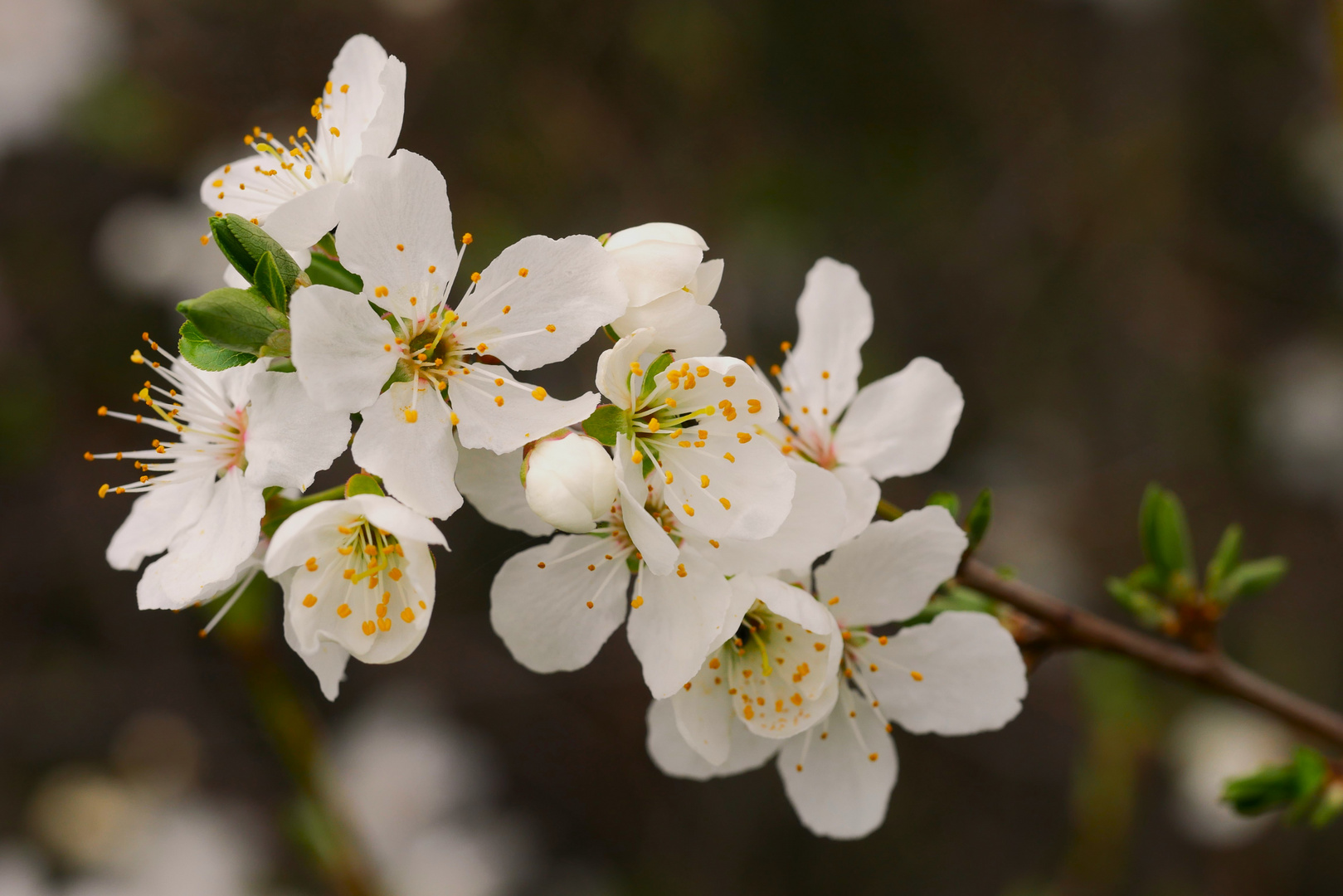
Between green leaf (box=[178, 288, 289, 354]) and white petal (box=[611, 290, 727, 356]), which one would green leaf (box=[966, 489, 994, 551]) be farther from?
green leaf (box=[178, 288, 289, 354])

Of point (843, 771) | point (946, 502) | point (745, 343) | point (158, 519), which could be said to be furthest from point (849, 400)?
point (745, 343)

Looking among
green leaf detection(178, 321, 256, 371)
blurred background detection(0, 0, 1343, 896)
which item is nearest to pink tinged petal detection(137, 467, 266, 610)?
green leaf detection(178, 321, 256, 371)

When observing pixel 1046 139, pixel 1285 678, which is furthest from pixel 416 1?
pixel 1285 678

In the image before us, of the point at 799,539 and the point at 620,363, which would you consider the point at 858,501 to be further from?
the point at 620,363

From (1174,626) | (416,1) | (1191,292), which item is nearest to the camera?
(1174,626)

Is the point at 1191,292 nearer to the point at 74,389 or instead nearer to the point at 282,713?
the point at 282,713

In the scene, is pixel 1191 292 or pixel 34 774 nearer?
pixel 34 774

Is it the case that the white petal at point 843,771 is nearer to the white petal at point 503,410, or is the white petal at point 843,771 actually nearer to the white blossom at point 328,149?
the white petal at point 503,410
